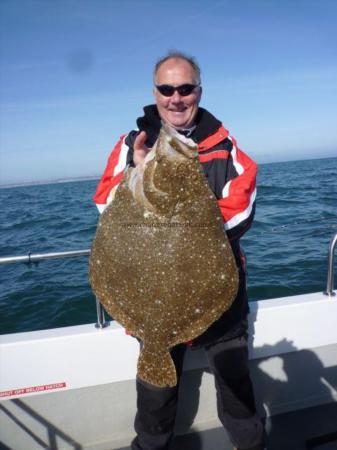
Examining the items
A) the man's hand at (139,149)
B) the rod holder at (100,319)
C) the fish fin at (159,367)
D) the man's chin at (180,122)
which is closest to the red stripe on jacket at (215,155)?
the man's chin at (180,122)

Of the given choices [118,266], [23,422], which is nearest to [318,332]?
[118,266]

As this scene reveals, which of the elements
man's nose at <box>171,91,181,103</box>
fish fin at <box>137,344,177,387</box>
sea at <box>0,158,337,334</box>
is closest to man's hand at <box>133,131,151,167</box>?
man's nose at <box>171,91,181,103</box>

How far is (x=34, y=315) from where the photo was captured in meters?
7.21

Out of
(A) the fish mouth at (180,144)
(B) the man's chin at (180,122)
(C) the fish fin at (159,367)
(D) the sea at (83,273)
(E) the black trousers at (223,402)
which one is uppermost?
(B) the man's chin at (180,122)

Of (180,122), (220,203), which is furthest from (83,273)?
(220,203)

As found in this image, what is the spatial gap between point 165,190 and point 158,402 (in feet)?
5.59

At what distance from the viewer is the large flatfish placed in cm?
181

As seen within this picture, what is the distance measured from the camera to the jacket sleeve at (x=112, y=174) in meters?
2.23

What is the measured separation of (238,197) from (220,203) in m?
0.11

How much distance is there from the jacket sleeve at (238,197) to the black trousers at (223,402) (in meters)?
0.99

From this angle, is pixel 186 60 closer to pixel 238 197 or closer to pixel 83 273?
pixel 238 197

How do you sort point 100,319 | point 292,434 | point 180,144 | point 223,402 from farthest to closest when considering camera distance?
point 292,434 < point 100,319 < point 223,402 < point 180,144

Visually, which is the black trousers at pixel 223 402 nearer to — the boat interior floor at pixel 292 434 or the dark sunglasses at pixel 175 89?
the boat interior floor at pixel 292 434

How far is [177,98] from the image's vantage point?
2.50m
